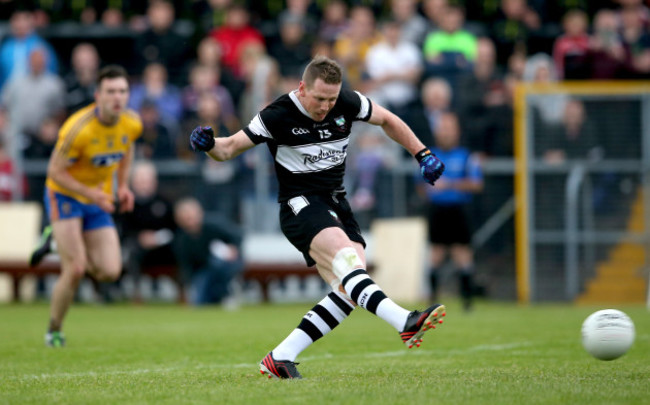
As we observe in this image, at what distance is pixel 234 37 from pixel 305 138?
11772 mm

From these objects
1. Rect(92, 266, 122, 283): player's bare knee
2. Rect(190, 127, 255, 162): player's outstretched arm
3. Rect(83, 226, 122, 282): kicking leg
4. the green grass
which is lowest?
the green grass

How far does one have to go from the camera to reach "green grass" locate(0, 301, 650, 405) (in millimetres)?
6043

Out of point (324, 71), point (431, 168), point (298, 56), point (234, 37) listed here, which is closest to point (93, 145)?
point (324, 71)

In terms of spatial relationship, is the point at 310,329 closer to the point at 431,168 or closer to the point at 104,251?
the point at 431,168

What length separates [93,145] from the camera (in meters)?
10.6

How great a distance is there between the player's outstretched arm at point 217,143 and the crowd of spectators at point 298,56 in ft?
31.5

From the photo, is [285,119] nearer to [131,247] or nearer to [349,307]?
[349,307]

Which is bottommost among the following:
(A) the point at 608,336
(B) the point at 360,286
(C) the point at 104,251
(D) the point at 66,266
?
(A) the point at 608,336

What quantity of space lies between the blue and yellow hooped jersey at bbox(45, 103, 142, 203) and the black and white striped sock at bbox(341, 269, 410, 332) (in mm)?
4455

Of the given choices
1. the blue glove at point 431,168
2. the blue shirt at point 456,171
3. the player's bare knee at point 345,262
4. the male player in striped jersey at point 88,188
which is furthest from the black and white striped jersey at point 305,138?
the blue shirt at point 456,171

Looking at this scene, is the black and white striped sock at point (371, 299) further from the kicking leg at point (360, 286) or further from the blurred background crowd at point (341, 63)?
the blurred background crowd at point (341, 63)

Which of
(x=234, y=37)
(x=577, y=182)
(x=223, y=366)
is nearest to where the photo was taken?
(x=223, y=366)

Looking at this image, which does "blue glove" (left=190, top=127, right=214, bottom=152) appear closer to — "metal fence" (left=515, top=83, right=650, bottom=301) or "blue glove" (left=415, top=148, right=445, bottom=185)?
"blue glove" (left=415, top=148, right=445, bottom=185)

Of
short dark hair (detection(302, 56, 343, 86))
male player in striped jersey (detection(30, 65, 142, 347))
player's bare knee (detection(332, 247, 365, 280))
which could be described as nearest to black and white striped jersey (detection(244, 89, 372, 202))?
short dark hair (detection(302, 56, 343, 86))
